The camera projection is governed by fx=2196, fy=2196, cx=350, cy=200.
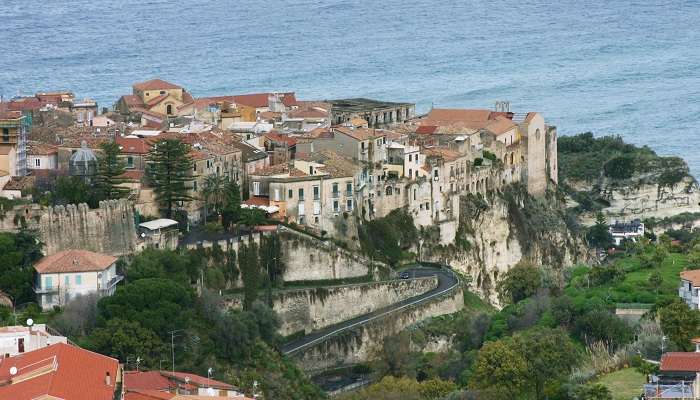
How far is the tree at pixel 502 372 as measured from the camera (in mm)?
57125

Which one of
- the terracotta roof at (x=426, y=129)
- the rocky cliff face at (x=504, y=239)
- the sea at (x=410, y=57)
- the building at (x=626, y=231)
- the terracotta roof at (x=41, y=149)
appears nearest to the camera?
the terracotta roof at (x=41, y=149)

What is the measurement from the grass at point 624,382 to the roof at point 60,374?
11882 mm

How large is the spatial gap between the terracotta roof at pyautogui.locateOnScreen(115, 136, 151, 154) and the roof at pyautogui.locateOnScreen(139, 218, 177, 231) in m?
3.65

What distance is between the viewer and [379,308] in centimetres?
7312

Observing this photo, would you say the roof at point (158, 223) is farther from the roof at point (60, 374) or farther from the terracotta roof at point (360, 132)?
the roof at point (60, 374)

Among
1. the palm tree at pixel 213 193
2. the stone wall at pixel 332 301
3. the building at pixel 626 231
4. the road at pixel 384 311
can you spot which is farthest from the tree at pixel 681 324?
the building at pixel 626 231

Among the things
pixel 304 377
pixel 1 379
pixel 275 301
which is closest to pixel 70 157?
pixel 275 301

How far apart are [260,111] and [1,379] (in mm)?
40097

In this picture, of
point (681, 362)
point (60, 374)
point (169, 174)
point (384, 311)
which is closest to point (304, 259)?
point (384, 311)

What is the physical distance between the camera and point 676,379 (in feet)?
161

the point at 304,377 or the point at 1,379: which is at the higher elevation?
the point at 1,379

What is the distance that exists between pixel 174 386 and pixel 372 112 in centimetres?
3755

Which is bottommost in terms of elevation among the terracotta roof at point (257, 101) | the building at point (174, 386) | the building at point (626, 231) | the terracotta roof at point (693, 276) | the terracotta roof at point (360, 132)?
the building at point (626, 231)

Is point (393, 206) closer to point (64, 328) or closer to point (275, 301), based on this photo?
point (275, 301)
